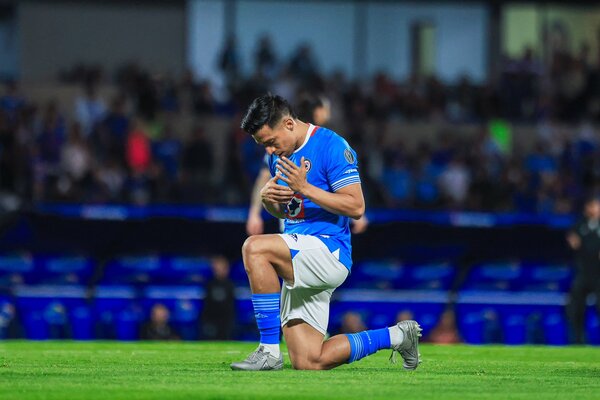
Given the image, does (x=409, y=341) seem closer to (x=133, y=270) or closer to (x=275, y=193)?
(x=275, y=193)

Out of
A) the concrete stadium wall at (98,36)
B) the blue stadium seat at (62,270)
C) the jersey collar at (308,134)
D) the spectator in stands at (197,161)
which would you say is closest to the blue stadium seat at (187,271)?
the blue stadium seat at (62,270)

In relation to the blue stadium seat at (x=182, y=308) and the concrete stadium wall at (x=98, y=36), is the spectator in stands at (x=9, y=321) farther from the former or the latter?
the concrete stadium wall at (x=98, y=36)

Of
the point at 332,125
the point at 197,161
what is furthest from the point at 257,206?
the point at 332,125

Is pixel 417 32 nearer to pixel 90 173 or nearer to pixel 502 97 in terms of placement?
pixel 502 97

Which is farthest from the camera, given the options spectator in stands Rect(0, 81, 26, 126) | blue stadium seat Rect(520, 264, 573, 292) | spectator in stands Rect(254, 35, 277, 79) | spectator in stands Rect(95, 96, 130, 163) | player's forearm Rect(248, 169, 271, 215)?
spectator in stands Rect(254, 35, 277, 79)

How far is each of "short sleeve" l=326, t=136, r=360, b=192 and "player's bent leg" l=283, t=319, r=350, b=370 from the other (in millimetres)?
1007

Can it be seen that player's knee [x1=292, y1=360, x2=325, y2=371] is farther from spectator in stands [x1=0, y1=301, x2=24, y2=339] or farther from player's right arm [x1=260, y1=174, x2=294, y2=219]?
spectator in stands [x1=0, y1=301, x2=24, y2=339]

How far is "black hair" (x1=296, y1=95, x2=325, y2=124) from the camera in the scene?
12.0 meters

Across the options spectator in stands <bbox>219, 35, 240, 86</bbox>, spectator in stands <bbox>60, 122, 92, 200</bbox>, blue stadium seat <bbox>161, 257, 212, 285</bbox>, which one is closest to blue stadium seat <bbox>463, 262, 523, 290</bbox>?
blue stadium seat <bbox>161, 257, 212, 285</bbox>

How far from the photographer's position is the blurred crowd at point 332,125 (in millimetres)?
22031

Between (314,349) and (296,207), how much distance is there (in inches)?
38.5

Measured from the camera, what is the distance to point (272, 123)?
8.63 meters

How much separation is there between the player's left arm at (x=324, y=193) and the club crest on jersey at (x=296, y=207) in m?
0.31

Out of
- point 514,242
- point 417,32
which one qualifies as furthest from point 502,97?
point 514,242
